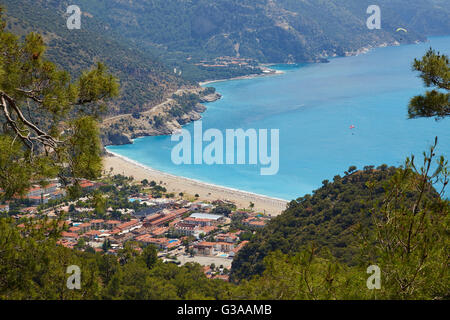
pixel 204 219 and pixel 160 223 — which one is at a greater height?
pixel 204 219

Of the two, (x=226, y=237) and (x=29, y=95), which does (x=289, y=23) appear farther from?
(x=29, y=95)

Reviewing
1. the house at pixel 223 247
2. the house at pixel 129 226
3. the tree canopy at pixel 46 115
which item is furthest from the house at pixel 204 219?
the tree canopy at pixel 46 115

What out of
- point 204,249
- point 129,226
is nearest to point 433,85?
point 204,249

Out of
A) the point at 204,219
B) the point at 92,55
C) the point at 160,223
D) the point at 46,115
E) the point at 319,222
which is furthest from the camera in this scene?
the point at 92,55

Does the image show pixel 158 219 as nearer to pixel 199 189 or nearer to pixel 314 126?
pixel 199 189

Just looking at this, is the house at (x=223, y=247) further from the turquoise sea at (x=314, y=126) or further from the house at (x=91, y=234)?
the turquoise sea at (x=314, y=126)

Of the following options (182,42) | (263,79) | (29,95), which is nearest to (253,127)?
(263,79)
